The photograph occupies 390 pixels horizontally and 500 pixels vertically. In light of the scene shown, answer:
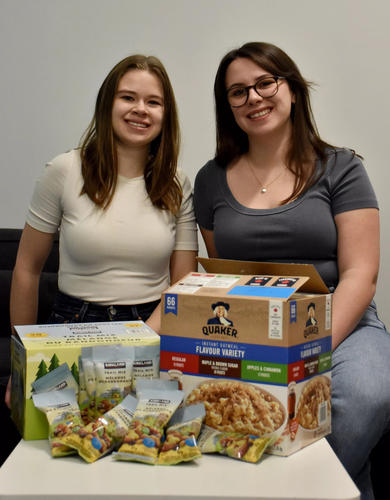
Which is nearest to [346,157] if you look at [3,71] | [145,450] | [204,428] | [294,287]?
[294,287]

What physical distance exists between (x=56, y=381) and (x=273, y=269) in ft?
1.47

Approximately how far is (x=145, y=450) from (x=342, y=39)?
1.94 m

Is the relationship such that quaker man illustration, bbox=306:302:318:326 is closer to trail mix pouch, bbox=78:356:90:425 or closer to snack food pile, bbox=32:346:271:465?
snack food pile, bbox=32:346:271:465

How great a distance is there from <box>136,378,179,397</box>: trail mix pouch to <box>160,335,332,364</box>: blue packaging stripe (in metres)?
0.06

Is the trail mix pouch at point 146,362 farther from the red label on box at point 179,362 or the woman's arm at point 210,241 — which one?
the woman's arm at point 210,241

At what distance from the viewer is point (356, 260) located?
1395mm

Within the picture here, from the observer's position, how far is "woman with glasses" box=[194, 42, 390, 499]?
134 cm

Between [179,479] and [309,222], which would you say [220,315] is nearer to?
[179,479]

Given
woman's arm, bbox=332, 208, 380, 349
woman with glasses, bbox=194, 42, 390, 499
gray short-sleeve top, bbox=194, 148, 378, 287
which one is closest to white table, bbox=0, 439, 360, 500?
woman with glasses, bbox=194, 42, 390, 499

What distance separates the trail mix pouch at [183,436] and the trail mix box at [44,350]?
4.9 inches

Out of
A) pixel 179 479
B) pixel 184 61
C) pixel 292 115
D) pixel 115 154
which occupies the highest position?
pixel 184 61

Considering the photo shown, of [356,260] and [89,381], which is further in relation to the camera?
[356,260]

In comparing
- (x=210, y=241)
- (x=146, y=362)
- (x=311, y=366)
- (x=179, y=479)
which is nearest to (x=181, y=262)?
(x=210, y=241)

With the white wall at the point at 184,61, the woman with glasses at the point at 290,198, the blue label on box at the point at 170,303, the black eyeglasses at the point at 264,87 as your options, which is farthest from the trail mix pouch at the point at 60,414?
→ the white wall at the point at 184,61
